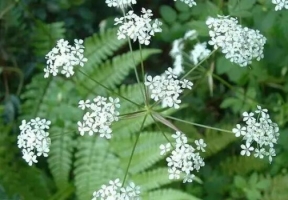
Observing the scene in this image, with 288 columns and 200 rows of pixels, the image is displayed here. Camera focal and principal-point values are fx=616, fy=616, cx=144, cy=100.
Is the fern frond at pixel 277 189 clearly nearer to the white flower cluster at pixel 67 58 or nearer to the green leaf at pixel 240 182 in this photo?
the green leaf at pixel 240 182

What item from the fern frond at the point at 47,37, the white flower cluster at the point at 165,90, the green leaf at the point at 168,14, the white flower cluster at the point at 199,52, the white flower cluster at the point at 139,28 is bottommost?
the white flower cluster at the point at 165,90

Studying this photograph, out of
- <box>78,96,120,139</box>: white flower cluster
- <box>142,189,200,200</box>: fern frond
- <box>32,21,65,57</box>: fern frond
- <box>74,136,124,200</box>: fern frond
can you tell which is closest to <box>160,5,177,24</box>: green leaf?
<box>32,21,65,57</box>: fern frond

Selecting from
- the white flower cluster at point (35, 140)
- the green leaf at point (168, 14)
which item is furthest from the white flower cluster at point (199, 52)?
the white flower cluster at point (35, 140)

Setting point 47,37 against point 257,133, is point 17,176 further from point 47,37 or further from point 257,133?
point 257,133

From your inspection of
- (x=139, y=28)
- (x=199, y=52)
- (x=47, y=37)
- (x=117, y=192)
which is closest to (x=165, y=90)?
(x=139, y=28)

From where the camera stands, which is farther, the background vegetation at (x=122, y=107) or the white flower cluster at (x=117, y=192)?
the background vegetation at (x=122, y=107)

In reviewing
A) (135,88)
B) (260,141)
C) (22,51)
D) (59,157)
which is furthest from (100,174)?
(260,141)
